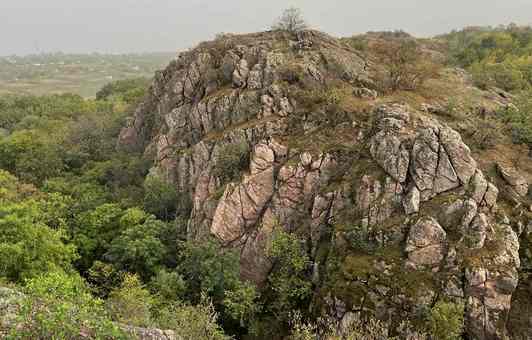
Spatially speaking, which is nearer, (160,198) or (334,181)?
(334,181)

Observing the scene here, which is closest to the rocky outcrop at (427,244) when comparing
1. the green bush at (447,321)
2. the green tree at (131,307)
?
the green bush at (447,321)

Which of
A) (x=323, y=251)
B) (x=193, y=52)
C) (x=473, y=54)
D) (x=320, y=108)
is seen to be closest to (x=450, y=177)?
(x=323, y=251)

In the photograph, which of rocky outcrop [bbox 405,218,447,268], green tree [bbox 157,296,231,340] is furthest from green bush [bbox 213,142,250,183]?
rocky outcrop [bbox 405,218,447,268]

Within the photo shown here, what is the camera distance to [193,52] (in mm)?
60438

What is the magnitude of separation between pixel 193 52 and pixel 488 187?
1792 inches

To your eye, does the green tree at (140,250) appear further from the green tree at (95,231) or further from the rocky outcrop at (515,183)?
the rocky outcrop at (515,183)

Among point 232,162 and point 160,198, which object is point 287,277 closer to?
Result: point 232,162

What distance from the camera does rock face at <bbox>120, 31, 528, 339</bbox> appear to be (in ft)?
99.0

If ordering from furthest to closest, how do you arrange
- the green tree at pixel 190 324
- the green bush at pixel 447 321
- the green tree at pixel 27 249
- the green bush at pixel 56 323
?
the green tree at pixel 27 249 < the green bush at pixel 447 321 < the green tree at pixel 190 324 < the green bush at pixel 56 323

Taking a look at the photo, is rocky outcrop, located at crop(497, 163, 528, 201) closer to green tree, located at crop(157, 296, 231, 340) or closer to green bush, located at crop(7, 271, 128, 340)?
green tree, located at crop(157, 296, 231, 340)

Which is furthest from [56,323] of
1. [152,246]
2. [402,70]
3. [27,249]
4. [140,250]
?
[402,70]

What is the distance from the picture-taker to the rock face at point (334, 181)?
99.0 ft

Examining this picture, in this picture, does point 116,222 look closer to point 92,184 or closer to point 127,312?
point 92,184

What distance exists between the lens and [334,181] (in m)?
38.5
